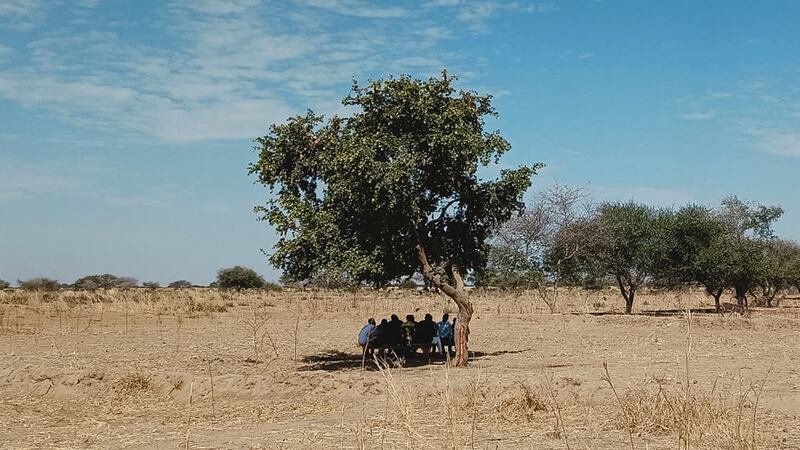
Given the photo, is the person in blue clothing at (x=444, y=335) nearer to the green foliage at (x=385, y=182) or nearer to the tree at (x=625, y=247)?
the green foliage at (x=385, y=182)

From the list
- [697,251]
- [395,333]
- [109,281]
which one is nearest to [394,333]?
[395,333]

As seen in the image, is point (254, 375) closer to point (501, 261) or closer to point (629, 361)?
point (629, 361)

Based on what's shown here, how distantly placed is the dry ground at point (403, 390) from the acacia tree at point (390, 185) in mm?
2456

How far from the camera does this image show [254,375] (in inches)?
669

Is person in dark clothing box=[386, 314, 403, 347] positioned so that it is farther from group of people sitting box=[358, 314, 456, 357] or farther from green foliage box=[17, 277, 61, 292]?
green foliage box=[17, 277, 61, 292]

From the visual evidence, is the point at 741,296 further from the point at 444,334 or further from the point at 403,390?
the point at 403,390

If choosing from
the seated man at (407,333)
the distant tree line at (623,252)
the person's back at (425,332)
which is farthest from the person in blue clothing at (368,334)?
the distant tree line at (623,252)

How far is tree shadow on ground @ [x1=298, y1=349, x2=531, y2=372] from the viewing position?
19547 mm

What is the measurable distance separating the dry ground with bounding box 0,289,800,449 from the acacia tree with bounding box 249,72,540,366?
246 centimetres

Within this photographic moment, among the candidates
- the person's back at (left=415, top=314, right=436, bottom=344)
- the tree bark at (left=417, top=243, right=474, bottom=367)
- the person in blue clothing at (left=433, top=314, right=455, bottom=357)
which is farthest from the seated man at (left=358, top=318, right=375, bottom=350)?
the tree bark at (left=417, top=243, right=474, bottom=367)

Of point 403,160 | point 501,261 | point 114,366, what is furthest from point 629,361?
point 501,261

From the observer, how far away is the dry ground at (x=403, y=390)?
10.4 meters

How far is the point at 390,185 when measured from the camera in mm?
16656

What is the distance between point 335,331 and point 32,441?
1921 cm
